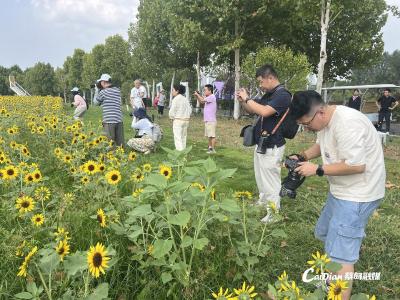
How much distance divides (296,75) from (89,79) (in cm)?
4655

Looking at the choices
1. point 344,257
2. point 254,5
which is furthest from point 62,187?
point 254,5

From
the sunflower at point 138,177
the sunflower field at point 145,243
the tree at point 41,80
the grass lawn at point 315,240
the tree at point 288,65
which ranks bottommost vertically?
the grass lawn at point 315,240

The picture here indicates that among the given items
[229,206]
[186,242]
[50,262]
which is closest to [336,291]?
[229,206]

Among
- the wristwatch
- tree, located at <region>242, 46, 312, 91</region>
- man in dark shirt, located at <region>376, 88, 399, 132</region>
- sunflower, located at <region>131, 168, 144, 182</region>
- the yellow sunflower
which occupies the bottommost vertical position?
sunflower, located at <region>131, 168, 144, 182</region>

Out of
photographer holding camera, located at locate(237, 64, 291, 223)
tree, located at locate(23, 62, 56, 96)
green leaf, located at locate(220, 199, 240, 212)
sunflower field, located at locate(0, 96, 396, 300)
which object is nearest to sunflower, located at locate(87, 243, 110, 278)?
sunflower field, located at locate(0, 96, 396, 300)

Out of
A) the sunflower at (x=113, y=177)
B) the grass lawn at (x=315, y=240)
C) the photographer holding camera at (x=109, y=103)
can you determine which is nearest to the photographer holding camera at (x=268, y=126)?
the grass lawn at (x=315, y=240)

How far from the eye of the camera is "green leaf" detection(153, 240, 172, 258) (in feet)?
8.01

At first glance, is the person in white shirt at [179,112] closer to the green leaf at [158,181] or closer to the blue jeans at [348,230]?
the blue jeans at [348,230]

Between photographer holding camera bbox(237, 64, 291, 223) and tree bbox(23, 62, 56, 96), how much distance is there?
83.4 metres

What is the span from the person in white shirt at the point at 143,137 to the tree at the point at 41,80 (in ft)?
253

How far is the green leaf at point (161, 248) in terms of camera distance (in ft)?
8.01

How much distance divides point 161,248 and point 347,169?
1387 mm

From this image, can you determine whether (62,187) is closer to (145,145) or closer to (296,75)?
(145,145)

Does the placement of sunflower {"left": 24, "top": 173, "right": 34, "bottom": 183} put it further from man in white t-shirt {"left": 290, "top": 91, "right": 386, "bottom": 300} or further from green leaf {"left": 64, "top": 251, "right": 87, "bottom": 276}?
man in white t-shirt {"left": 290, "top": 91, "right": 386, "bottom": 300}
